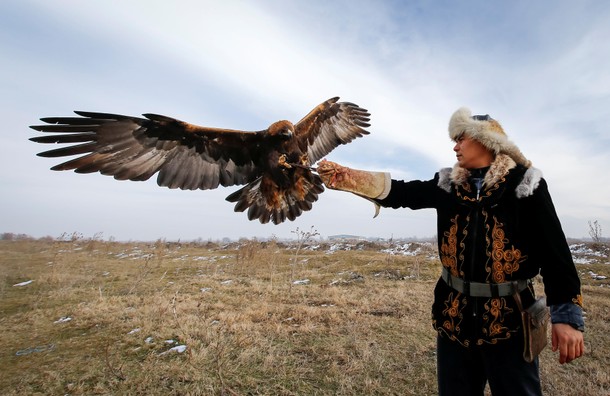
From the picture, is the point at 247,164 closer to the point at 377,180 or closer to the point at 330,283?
the point at 377,180

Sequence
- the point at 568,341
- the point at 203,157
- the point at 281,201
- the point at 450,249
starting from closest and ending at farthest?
the point at 568,341
the point at 450,249
the point at 281,201
the point at 203,157

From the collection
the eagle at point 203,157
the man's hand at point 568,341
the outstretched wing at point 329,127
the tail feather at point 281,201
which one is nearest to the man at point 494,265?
the man's hand at point 568,341

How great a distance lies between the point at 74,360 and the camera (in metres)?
5.43

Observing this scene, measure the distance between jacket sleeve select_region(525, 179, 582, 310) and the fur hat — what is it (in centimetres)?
23

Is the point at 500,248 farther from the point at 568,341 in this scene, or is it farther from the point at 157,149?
the point at 157,149

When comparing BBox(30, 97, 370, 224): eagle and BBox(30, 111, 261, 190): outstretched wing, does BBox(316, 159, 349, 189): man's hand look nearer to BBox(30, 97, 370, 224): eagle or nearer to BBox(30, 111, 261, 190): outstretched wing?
BBox(30, 97, 370, 224): eagle

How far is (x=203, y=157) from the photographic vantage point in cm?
434

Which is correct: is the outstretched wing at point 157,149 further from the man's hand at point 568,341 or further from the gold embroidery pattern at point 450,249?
the man's hand at point 568,341

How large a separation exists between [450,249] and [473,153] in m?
0.60

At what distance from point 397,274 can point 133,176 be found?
12.3m

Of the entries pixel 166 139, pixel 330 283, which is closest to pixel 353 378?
pixel 166 139

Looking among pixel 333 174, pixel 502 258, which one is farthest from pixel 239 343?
pixel 502 258

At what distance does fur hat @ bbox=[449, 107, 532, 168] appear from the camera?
195 cm

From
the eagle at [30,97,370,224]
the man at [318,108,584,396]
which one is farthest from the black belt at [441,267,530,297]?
the eagle at [30,97,370,224]
